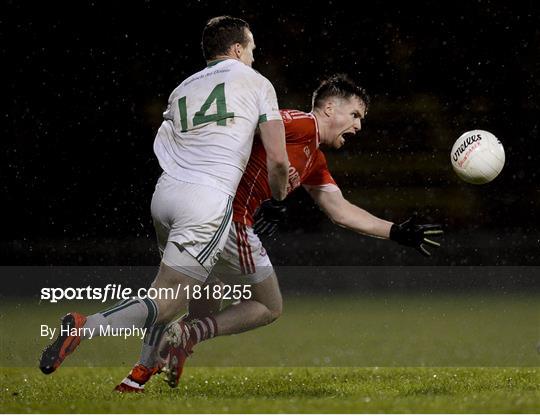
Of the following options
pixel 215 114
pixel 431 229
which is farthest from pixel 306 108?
pixel 215 114

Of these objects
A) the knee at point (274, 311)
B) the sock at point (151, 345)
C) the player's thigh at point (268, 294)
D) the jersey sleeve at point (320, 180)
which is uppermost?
the jersey sleeve at point (320, 180)

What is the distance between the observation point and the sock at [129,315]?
16.6 feet

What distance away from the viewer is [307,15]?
13422mm

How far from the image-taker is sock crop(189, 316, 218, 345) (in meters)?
5.74

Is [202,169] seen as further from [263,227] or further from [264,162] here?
[263,227]

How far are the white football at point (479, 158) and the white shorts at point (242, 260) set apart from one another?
1435mm

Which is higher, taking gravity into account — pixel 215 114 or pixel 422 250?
pixel 215 114

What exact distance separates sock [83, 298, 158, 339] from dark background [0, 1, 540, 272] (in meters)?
7.49

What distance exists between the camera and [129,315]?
5.11 metres

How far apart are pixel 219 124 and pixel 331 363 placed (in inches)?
101

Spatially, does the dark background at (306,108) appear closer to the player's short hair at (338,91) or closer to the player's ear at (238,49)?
the player's short hair at (338,91)

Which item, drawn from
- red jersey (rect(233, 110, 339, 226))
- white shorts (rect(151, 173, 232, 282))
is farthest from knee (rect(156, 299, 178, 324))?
red jersey (rect(233, 110, 339, 226))

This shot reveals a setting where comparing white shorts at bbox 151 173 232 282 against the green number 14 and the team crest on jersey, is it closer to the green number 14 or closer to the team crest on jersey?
the green number 14

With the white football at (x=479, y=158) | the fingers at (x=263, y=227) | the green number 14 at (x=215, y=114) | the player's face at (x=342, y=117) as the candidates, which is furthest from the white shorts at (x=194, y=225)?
the white football at (x=479, y=158)
